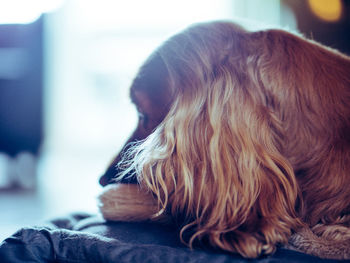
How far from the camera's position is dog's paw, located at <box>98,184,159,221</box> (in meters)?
1.09

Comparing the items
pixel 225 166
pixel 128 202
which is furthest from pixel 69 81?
pixel 225 166

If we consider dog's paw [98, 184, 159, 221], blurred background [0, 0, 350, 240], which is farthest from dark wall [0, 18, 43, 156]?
dog's paw [98, 184, 159, 221]

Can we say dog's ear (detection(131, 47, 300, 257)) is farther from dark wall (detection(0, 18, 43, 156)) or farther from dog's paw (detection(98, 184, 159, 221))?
dark wall (detection(0, 18, 43, 156))

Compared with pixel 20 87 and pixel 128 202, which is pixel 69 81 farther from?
pixel 128 202

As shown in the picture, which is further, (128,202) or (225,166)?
Result: (128,202)

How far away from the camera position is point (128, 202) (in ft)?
3.59

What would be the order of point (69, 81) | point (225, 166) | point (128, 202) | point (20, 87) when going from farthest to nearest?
point (69, 81) → point (20, 87) → point (128, 202) → point (225, 166)

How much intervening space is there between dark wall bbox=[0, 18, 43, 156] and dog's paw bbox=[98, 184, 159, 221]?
343 centimetres

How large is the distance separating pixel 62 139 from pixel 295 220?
5.30 metres

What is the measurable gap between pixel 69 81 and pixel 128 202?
502 centimetres

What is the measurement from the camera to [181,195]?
96 centimetres

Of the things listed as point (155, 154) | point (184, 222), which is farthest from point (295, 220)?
point (155, 154)

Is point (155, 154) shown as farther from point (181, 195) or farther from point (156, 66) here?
point (156, 66)

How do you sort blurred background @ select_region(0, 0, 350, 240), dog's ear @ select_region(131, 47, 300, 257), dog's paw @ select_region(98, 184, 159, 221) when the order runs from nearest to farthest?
dog's ear @ select_region(131, 47, 300, 257)
dog's paw @ select_region(98, 184, 159, 221)
blurred background @ select_region(0, 0, 350, 240)
